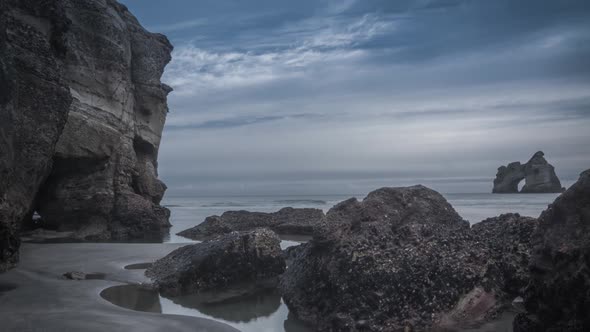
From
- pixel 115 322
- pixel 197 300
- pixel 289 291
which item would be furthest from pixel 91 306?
pixel 289 291

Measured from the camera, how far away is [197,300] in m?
7.80

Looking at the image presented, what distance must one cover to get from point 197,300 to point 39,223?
13346mm

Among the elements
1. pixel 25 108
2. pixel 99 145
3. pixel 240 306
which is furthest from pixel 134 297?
pixel 99 145

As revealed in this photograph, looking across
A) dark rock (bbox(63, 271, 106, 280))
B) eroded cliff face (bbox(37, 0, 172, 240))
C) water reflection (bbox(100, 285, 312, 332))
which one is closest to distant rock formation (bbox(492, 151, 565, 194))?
eroded cliff face (bbox(37, 0, 172, 240))

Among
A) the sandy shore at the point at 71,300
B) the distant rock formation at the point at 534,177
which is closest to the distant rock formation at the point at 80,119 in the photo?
the sandy shore at the point at 71,300

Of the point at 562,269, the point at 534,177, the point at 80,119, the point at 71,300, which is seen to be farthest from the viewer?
the point at 534,177

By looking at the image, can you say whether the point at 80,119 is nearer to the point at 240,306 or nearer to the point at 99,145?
the point at 99,145

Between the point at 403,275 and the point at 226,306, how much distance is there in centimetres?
291

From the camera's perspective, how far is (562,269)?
14.9 ft

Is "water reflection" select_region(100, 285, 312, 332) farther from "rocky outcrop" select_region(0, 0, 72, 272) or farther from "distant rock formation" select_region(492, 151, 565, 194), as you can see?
"distant rock formation" select_region(492, 151, 565, 194)

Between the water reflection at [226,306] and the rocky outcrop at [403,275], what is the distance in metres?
0.27

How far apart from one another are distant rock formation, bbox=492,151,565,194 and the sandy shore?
5504 centimetres

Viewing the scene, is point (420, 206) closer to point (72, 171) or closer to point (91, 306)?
point (91, 306)

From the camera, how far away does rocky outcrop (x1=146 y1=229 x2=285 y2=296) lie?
8.38m
